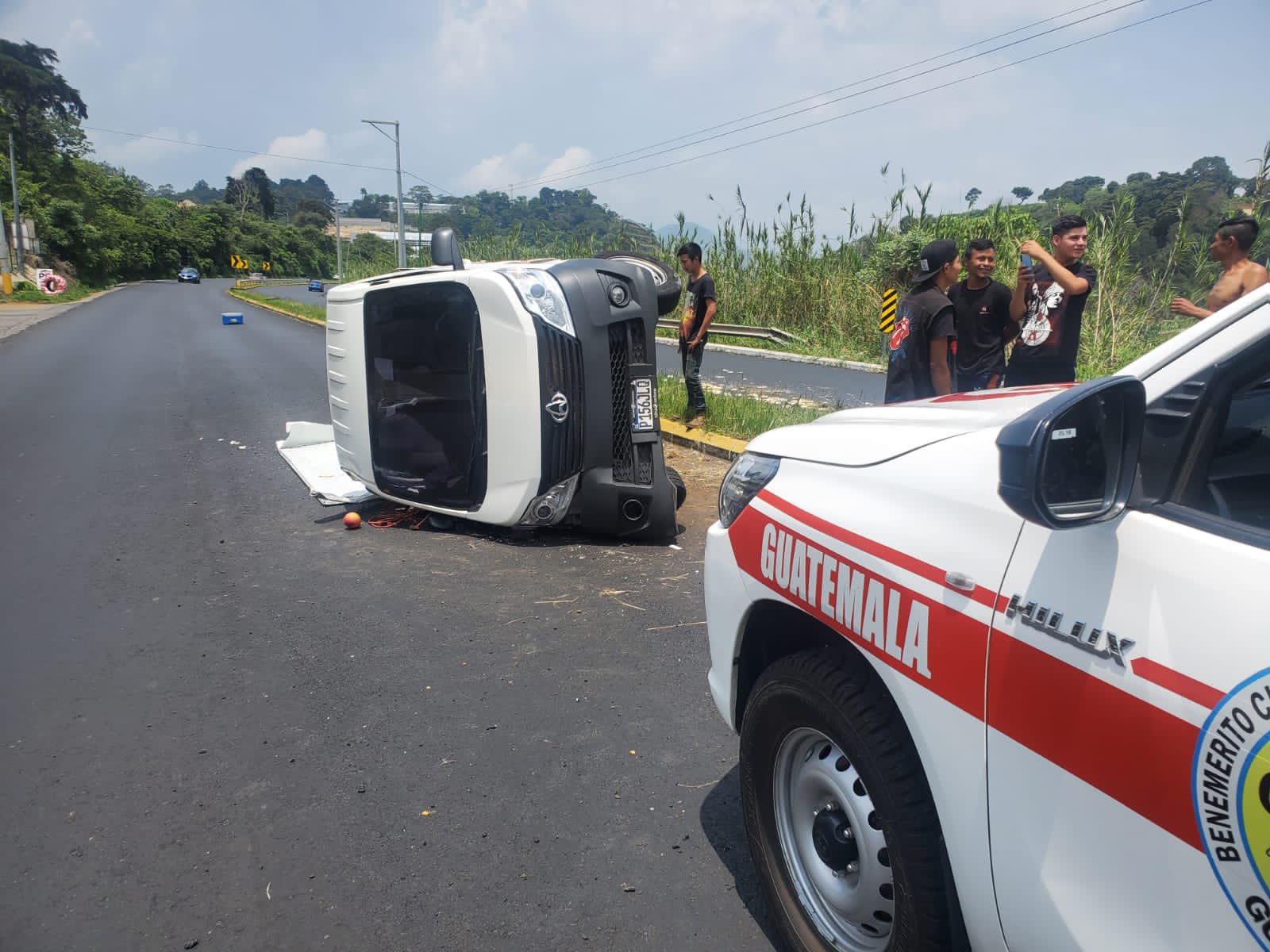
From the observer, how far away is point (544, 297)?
561 cm

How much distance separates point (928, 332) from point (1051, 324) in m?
0.71

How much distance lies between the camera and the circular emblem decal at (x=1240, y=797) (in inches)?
47.7

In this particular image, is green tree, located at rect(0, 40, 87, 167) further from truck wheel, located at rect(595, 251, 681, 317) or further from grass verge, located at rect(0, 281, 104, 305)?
truck wheel, located at rect(595, 251, 681, 317)

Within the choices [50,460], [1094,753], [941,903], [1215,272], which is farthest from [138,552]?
[1215,272]

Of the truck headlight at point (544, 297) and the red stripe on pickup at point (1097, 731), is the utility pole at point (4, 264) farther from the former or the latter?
the red stripe on pickup at point (1097, 731)

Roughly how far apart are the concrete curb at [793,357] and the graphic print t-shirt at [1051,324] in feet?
33.0

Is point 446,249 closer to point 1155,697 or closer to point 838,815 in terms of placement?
point 838,815

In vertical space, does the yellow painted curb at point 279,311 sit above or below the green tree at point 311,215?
below

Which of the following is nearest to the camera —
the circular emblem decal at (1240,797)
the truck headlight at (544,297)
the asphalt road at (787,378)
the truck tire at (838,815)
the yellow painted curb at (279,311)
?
the circular emblem decal at (1240,797)

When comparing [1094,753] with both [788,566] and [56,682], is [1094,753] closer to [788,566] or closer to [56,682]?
[788,566]

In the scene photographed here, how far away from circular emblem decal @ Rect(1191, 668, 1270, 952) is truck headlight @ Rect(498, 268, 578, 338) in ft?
15.4

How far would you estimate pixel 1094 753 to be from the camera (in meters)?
1.43

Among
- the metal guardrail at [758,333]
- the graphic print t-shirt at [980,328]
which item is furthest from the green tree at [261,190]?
the graphic print t-shirt at [980,328]

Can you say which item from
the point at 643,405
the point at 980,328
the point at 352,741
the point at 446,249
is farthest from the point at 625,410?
the point at 352,741
